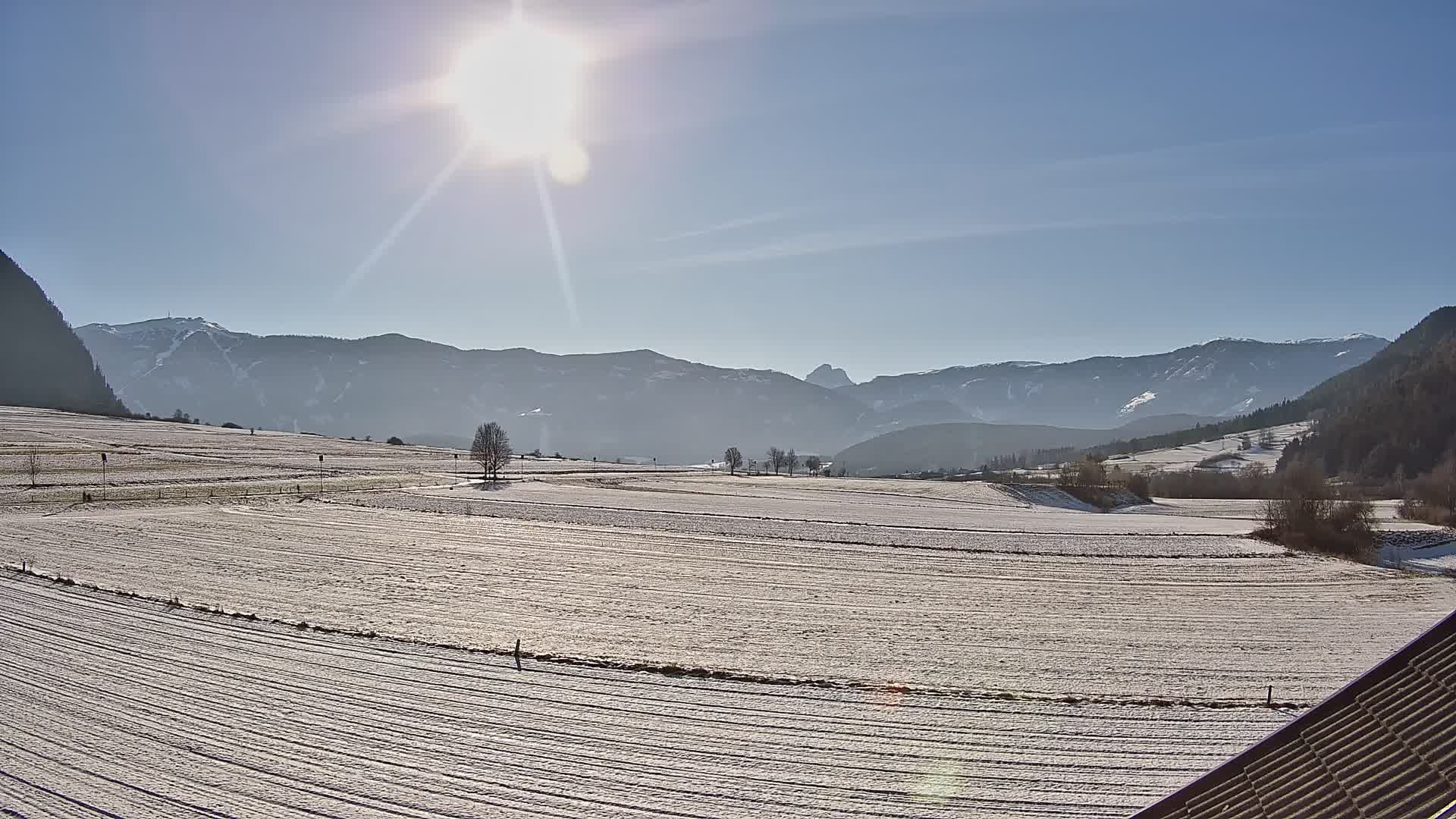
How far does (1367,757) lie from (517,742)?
1464cm

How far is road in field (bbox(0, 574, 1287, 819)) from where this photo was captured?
1384 cm

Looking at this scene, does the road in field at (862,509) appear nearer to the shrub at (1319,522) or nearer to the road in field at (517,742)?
the shrub at (1319,522)

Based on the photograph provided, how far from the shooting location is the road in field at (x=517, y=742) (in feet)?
45.4

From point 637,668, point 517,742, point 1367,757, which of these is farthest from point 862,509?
point 1367,757

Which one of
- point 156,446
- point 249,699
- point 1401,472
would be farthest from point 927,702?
point 1401,472

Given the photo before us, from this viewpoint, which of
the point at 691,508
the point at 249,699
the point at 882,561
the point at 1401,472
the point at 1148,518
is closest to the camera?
the point at 249,699

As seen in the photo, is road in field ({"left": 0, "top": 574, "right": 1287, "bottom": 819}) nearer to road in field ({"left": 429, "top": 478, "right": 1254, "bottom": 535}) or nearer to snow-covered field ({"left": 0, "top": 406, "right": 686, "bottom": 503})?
road in field ({"left": 429, "top": 478, "right": 1254, "bottom": 535})

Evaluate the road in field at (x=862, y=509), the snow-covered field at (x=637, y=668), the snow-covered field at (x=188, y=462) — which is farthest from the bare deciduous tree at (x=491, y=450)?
the snow-covered field at (x=637, y=668)

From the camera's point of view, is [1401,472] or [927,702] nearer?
[927,702]

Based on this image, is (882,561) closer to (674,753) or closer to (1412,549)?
(674,753)

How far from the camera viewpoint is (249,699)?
60.2ft

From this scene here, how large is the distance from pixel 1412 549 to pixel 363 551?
7454 centimetres

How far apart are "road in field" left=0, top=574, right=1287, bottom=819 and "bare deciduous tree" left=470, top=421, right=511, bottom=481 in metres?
78.6

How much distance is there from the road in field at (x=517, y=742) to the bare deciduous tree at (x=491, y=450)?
78646 millimetres
